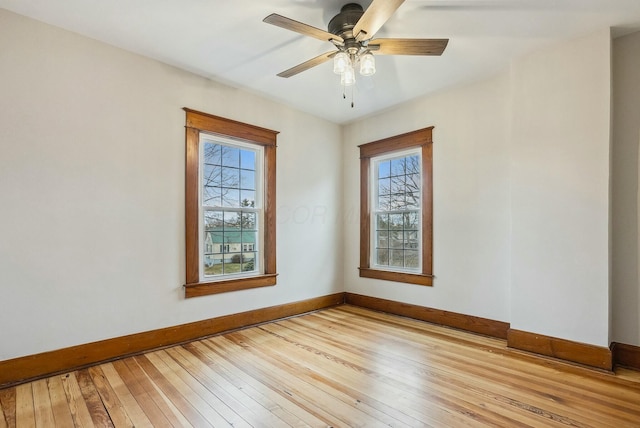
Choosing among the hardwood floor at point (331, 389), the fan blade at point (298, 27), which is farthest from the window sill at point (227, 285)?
the fan blade at point (298, 27)

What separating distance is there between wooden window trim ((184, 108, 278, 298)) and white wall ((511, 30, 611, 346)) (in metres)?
2.74

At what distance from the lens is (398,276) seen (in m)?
4.31

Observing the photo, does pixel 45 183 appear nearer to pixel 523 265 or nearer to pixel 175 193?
pixel 175 193

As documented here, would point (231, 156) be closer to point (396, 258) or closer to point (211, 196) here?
point (211, 196)

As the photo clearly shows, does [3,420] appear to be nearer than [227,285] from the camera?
Yes

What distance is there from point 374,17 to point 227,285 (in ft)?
9.89

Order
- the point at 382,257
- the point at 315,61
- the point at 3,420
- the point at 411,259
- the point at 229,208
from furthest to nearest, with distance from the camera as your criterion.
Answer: the point at 382,257, the point at 411,259, the point at 229,208, the point at 315,61, the point at 3,420

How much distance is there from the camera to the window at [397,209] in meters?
4.05

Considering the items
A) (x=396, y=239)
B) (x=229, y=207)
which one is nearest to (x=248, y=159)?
(x=229, y=207)

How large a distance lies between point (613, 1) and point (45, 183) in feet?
15.0

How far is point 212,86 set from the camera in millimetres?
3617

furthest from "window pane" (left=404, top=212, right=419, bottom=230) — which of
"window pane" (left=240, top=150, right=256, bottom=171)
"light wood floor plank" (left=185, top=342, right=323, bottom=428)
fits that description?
"light wood floor plank" (left=185, top=342, right=323, bottom=428)

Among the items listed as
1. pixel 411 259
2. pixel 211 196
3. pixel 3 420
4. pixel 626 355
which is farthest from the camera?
pixel 411 259

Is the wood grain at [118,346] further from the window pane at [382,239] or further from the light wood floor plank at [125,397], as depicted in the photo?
the window pane at [382,239]
